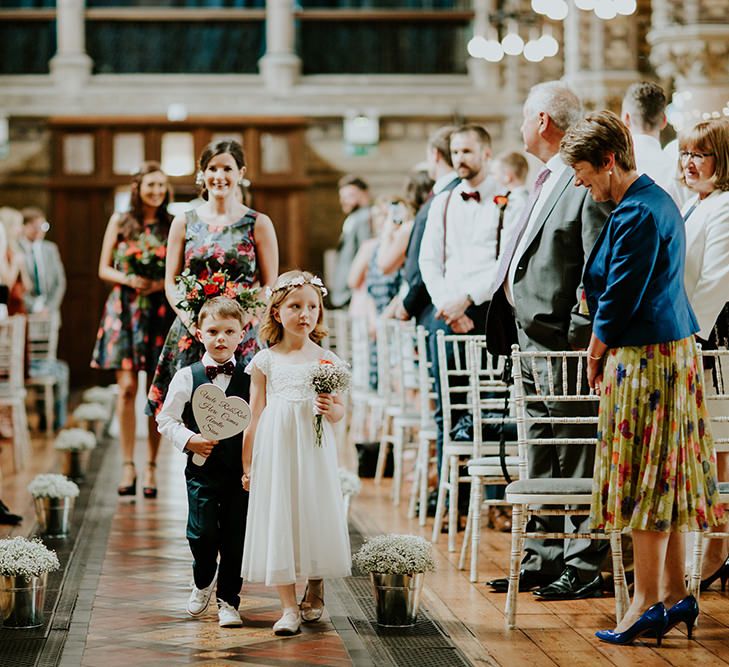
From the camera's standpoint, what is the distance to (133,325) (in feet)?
26.1

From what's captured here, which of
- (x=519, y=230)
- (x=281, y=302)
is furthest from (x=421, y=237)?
(x=281, y=302)

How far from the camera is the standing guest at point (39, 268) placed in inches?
503

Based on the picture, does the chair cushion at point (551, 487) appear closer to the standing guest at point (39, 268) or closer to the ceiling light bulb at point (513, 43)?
the ceiling light bulb at point (513, 43)

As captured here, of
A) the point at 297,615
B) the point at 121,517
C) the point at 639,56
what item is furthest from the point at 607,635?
the point at 639,56

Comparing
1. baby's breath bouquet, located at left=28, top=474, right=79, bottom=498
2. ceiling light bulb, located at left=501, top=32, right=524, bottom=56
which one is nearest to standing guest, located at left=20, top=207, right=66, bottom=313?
ceiling light bulb, located at left=501, top=32, right=524, bottom=56

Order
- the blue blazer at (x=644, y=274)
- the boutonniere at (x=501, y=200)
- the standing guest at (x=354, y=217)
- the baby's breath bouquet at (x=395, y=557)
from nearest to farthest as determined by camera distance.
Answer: the blue blazer at (x=644, y=274)
the baby's breath bouquet at (x=395, y=557)
the boutonniere at (x=501, y=200)
the standing guest at (x=354, y=217)

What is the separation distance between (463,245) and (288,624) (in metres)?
2.69

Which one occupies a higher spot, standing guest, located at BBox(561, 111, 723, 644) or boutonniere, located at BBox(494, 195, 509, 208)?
boutonniere, located at BBox(494, 195, 509, 208)

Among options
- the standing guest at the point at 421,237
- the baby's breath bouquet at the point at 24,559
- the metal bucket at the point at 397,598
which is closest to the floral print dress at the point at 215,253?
the standing guest at the point at 421,237

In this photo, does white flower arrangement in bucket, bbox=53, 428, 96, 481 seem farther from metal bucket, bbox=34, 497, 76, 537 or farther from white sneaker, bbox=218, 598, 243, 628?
white sneaker, bbox=218, 598, 243, 628

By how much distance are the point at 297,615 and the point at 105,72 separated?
1279 centimetres

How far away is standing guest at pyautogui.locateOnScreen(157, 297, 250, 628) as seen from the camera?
503 centimetres

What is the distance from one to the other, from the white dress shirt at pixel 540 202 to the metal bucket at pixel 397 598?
1.30 metres

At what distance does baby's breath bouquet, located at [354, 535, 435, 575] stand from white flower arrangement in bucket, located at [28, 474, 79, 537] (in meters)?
2.30
